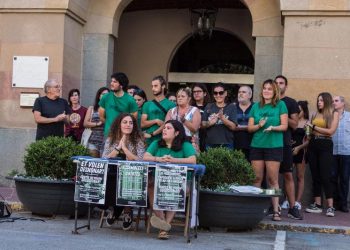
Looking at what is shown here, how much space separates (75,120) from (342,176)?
429cm

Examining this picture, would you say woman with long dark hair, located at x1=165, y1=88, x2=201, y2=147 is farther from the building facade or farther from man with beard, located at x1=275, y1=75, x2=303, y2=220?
the building facade

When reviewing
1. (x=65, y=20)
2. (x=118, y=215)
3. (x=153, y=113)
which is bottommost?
(x=118, y=215)

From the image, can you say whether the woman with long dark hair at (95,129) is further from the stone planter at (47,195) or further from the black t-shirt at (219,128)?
the black t-shirt at (219,128)

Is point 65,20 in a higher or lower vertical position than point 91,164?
higher

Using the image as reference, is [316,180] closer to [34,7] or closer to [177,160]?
[177,160]

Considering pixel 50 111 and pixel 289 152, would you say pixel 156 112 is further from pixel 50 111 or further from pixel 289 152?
pixel 289 152

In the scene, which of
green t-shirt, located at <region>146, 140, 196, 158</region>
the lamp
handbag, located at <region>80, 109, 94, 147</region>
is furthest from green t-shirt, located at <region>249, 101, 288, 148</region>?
the lamp

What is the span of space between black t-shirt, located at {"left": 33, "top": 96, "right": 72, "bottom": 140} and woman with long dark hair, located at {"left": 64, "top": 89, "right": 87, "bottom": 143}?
55 cm

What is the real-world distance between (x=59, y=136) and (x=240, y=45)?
664 centimetres

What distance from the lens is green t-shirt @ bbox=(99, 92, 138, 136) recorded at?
8781 mm

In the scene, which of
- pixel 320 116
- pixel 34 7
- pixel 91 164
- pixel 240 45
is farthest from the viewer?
pixel 240 45

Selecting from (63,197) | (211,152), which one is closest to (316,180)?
(211,152)

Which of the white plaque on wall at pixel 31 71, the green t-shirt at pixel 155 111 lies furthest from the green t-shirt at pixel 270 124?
the white plaque on wall at pixel 31 71

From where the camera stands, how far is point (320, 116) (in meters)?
9.67
